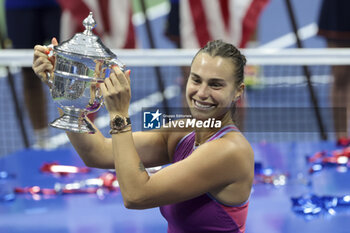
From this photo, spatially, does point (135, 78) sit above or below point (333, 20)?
below

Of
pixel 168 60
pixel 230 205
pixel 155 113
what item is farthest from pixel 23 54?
pixel 230 205

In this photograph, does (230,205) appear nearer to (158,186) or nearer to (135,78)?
(158,186)

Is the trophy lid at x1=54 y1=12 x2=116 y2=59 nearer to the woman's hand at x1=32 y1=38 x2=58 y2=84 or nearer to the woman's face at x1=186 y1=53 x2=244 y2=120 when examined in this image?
the woman's hand at x1=32 y1=38 x2=58 y2=84

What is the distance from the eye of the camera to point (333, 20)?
4293mm

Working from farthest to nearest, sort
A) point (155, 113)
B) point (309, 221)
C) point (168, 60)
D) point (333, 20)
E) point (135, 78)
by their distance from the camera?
point (135, 78), point (333, 20), point (168, 60), point (309, 221), point (155, 113)

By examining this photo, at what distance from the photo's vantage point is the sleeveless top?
1.87 meters

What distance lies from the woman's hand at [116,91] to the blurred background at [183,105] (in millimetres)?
964

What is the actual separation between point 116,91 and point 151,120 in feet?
2.03

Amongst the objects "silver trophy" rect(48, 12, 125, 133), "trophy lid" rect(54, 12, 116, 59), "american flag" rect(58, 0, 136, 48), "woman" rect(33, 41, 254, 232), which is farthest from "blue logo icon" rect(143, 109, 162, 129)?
"american flag" rect(58, 0, 136, 48)

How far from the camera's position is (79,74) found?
1831mm

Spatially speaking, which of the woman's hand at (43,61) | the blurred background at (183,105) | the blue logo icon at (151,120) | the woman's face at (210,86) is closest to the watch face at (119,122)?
the woman's face at (210,86)

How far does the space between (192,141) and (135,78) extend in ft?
17.0

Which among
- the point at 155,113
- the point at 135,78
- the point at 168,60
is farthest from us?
the point at 135,78

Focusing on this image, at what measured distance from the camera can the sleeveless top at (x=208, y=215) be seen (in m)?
1.87
